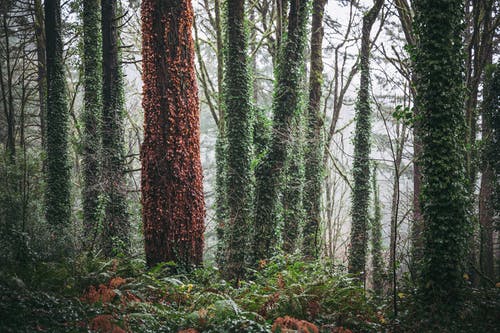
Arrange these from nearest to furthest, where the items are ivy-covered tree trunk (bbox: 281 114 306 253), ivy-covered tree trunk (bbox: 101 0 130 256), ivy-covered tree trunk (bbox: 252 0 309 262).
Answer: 1. ivy-covered tree trunk (bbox: 252 0 309 262)
2. ivy-covered tree trunk (bbox: 101 0 130 256)
3. ivy-covered tree trunk (bbox: 281 114 306 253)

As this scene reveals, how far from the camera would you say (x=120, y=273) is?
6.55 metres

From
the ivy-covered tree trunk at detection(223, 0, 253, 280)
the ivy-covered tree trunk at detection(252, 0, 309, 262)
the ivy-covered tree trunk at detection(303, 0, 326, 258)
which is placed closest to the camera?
the ivy-covered tree trunk at detection(252, 0, 309, 262)

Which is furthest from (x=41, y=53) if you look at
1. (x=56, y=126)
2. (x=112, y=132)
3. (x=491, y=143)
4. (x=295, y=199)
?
(x=491, y=143)

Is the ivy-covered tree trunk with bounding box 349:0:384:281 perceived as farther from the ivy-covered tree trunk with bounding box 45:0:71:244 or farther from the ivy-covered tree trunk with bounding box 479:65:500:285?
the ivy-covered tree trunk with bounding box 45:0:71:244

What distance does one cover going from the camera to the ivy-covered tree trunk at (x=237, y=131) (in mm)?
10406

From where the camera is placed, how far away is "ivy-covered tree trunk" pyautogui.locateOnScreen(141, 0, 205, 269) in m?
7.27

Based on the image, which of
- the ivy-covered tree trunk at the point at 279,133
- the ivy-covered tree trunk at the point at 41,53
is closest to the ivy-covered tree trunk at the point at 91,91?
the ivy-covered tree trunk at the point at 41,53

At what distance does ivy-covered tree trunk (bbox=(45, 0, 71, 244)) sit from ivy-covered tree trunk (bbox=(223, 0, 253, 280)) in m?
5.06

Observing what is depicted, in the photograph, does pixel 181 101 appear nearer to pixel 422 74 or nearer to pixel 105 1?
pixel 422 74

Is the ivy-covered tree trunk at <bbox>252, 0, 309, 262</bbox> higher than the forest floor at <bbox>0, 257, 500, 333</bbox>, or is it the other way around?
the ivy-covered tree trunk at <bbox>252, 0, 309, 262</bbox>

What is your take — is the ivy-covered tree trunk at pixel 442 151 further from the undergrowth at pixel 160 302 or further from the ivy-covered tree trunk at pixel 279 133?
the ivy-covered tree trunk at pixel 279 133

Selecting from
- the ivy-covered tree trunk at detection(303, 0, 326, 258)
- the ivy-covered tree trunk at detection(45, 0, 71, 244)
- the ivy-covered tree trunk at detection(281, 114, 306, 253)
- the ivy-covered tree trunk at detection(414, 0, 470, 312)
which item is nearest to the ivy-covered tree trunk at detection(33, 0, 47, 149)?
the ivy-covered tree trunk at detection(45, 0, 71, 244)

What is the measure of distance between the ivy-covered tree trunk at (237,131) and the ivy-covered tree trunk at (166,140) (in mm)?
3018

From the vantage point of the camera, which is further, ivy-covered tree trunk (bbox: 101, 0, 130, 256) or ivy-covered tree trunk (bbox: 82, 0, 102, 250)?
ivy-covered tree trunk (bbox: 82, 0, 102, 250)
